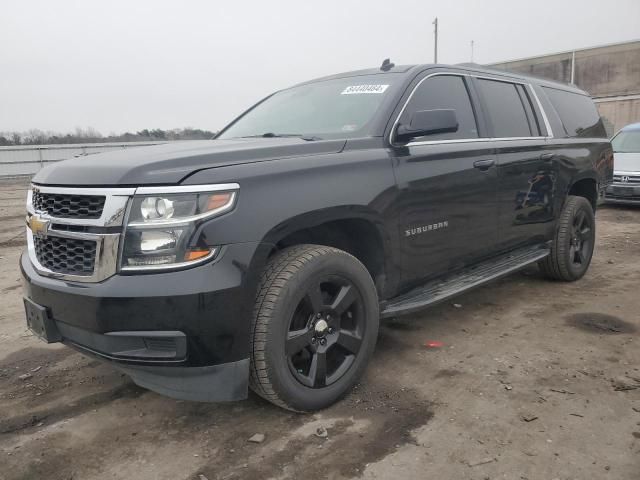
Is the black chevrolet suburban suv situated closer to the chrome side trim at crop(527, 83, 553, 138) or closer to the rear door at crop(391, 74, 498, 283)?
the rear door at crop(391, 74, 498, 283)

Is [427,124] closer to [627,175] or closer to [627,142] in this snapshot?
[627,175]

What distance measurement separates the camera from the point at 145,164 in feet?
7.68

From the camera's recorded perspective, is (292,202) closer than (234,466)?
No

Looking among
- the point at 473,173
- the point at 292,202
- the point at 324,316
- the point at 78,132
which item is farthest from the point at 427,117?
the point at 78,132

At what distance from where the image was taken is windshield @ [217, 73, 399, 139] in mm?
3289

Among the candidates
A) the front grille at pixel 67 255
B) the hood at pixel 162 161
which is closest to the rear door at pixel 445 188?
the hood at pixel 162 161

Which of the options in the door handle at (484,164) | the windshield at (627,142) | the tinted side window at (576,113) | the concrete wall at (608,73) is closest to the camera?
the door handle at (484,164)

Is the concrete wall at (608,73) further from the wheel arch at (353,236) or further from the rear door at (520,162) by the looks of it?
the wheel arch at (353,236)

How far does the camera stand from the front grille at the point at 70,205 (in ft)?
7.66

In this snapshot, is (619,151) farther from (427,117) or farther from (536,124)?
(427,117)

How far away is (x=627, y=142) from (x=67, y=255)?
1178cm

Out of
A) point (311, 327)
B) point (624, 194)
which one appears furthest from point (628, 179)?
point (311, 327)

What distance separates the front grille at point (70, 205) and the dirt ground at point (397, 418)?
1.12 meters

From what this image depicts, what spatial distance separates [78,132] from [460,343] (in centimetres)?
2874
